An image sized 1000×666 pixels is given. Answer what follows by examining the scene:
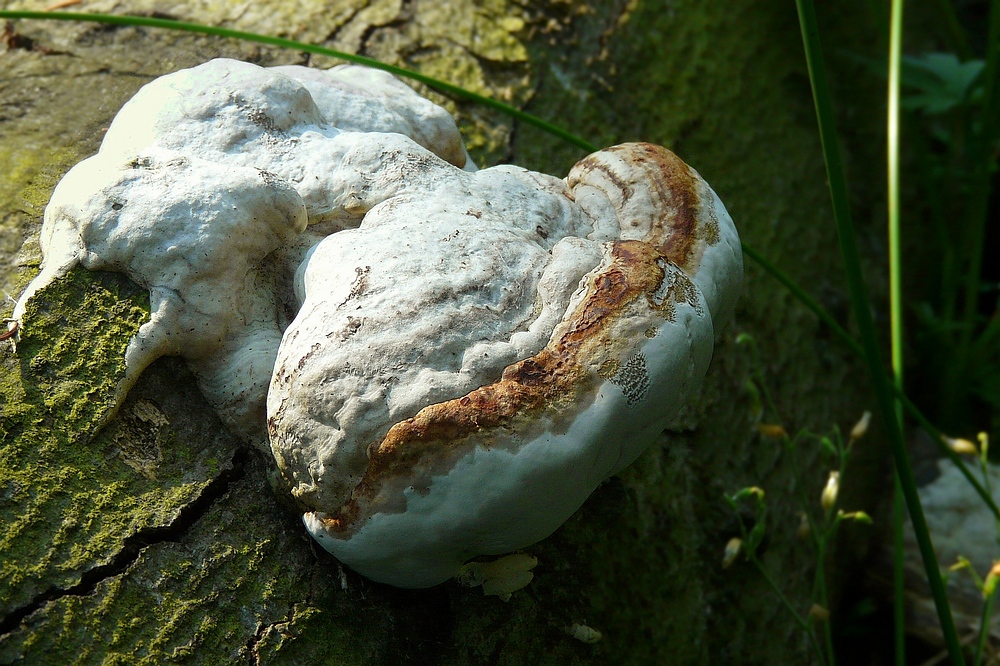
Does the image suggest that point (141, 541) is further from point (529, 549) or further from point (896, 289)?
point (896, 289)

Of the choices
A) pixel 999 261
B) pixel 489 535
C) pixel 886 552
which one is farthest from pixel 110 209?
pixel 999 261

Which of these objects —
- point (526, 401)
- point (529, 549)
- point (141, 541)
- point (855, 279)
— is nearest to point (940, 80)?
point (855, 279)

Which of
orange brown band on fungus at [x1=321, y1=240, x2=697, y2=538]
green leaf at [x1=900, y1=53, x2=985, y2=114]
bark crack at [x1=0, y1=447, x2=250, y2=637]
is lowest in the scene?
bark crack at [x1=0, y1=447, x2=250, y2=637]

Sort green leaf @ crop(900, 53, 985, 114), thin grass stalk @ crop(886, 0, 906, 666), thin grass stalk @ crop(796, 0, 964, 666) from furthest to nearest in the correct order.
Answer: green leaf @ crop(900, 53, 985, 114) → thin grass stalk @ crop(886, 0, 906, 666) → thin grass stalk @ crop(796, 0, 964, 666)

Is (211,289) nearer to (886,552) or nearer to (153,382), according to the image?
(153,382)

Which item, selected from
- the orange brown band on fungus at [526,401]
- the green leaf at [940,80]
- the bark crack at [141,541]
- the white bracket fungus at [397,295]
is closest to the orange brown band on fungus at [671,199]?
the white bracket fungus at [397,295]

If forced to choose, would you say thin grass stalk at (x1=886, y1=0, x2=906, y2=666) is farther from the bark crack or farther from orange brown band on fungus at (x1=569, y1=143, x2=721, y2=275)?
the bark crack

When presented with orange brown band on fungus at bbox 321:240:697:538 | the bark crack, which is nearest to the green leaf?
orange brown band on fungus at bbox 321:240:697:538

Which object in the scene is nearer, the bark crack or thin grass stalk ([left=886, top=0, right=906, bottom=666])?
the bark crack
